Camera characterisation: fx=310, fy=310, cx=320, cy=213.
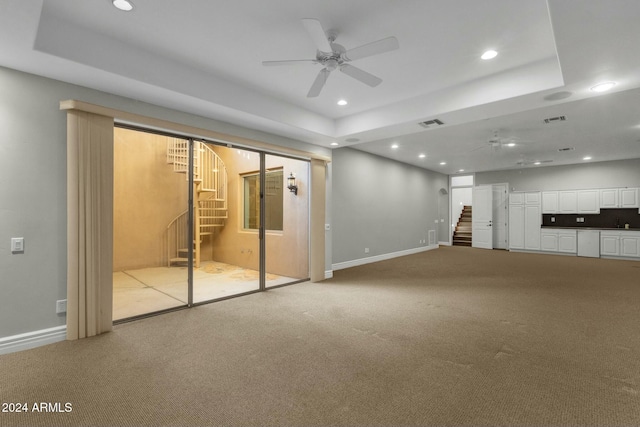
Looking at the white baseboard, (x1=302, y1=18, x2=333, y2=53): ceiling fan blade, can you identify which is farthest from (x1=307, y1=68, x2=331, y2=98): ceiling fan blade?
the white baseboard

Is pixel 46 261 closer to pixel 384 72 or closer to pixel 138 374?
pixel 138 374

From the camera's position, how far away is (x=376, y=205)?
26.7 ft

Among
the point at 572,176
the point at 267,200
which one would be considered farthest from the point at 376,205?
the point at 572,176

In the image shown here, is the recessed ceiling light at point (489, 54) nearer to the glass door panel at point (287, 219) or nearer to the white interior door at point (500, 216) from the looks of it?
the glass door panel at point (287, 219)

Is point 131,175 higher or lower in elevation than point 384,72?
lower

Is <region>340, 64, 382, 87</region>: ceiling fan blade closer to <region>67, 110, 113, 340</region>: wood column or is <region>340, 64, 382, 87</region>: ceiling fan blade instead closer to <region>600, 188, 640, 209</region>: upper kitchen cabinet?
<region>67, 110, 113, 340</region>: wood column

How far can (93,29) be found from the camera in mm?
2857

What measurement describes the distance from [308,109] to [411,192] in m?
5.79

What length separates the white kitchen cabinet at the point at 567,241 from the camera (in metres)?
9.17

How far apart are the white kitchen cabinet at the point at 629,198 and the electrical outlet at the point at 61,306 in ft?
40.6

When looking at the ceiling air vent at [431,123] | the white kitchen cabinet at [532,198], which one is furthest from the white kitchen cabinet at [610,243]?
the ceiling air vent at [431,123]

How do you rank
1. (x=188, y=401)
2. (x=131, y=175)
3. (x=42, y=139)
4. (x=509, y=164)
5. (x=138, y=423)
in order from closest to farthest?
1. (x=138, y=423)
2. (x=188, y=401)
3. (x=42, y=139)
4. (x=131, y=175)
5. (x=509, y=164)

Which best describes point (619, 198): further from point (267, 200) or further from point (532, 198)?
point (267, 200)

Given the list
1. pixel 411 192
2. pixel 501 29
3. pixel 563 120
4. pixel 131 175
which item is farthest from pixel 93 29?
pixel 411 192
